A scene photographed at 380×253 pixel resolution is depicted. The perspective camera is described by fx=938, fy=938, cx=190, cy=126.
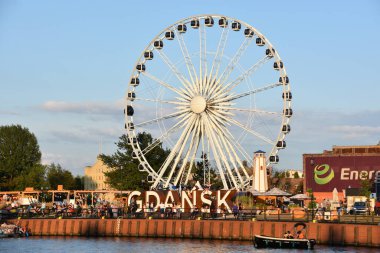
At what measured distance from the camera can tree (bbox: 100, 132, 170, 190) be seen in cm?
16262

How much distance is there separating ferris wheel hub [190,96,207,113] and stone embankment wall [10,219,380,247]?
17.9 meters

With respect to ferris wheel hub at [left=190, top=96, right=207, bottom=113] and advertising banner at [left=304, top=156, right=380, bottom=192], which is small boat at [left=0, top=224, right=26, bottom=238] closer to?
ferris wheel hub at [left=190, top=96, right=207, bottom=113]

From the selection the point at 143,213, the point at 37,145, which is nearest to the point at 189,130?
the point at 143,213

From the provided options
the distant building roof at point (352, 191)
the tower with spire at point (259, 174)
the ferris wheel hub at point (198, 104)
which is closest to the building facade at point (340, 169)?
the distant building roof at point (352, 191)

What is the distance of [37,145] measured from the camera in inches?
7844

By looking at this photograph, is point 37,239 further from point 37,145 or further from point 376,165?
point 37,145

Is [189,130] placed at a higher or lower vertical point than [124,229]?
higher

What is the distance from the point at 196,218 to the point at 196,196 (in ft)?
25.8

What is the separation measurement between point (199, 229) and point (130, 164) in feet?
247

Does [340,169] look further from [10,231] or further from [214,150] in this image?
[10,231]

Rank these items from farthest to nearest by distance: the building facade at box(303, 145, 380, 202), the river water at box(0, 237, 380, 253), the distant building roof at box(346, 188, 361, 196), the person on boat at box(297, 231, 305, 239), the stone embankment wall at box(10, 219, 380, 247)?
1. the building facade at box(303, 145, 380, 202)
2. the distant building roof at box(346, 188, 361, 196)
3. the river water at box(0, 237, 380, 253)
4. the stone embankment wall at box(10, 219, 380, 247)
5. the person on boat at box(297, 231, 305, 239)

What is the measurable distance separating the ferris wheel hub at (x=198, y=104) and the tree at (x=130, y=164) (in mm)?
52687

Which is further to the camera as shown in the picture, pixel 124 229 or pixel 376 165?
pixel 376 165

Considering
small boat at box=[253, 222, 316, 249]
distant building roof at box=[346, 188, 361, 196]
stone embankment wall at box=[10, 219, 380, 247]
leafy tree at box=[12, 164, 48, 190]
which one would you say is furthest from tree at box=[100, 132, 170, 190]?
small boat at box=[253, 222, 316, 249]
